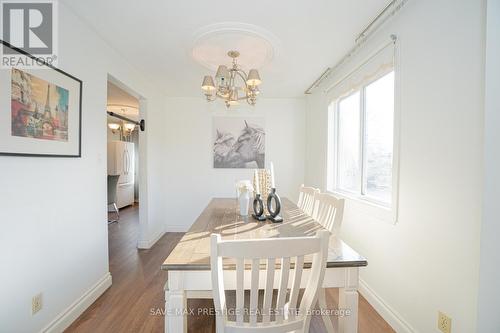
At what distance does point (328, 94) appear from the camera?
3.22 meters

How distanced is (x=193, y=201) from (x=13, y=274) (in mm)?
2818

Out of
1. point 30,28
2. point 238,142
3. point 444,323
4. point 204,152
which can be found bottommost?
point 444,323

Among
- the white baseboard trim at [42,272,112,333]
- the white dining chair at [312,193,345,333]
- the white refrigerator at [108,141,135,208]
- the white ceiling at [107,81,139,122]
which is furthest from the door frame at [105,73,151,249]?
the white refrigerator at [108,141,135,208]

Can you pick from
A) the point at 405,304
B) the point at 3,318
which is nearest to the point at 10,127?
the point at 3,318

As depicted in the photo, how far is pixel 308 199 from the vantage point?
2418mm

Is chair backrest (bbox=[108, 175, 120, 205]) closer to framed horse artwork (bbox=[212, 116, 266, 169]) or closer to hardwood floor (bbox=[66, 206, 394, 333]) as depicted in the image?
hardwood floor (bbox=[66, 206, 394, 333])

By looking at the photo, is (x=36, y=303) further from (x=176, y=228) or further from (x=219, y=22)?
(x=176, y=228)

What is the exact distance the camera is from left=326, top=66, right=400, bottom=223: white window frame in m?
1.83

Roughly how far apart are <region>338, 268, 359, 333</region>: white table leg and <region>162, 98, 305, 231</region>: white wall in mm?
3052

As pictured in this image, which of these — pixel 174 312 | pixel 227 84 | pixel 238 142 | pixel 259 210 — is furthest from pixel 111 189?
pixel 174 312

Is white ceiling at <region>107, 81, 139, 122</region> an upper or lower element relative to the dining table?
upper

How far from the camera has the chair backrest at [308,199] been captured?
2.24m

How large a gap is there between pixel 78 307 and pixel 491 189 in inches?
114

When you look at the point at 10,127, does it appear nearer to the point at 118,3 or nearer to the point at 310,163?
the point at 118,3
